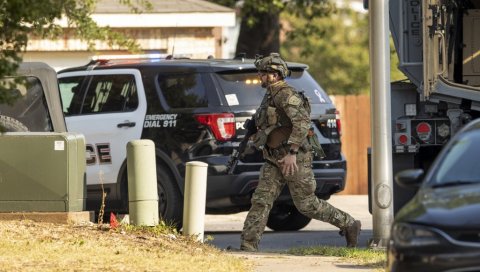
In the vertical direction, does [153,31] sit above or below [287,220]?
above

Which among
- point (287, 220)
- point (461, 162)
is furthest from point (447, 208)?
point (287, 220)

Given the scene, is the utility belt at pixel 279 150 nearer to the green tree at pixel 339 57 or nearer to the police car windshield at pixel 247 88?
the police car windshield at pixel 247 88

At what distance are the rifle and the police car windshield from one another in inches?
28.3

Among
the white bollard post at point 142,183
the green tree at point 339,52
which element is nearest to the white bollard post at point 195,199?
the white bollard post at point 142,183

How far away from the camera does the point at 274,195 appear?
1294 cm

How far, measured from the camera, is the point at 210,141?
14.7 m

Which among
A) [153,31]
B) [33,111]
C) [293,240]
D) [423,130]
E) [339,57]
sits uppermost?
[33,111]

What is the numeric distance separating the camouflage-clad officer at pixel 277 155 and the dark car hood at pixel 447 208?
12.5 feet

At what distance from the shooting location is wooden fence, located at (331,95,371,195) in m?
25.1

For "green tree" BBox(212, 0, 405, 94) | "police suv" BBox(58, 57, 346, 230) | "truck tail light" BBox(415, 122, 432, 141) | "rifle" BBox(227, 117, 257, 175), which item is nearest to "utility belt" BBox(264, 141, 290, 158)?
"rifle" BBox(227, 117, 257, 175)

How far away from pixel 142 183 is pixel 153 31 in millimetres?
12117

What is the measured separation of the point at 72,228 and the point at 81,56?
12.5m

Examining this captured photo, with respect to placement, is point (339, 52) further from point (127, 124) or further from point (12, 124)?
point (12, 124)

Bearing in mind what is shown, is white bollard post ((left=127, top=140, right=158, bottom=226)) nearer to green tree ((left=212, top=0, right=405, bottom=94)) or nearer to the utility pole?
the utility pole
